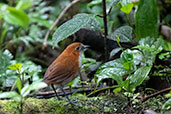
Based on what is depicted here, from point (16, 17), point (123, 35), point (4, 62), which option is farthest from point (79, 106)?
point (16, 17)

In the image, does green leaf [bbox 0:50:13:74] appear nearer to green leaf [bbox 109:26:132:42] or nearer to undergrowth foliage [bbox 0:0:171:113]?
undergrowth foliage [bbox 0:0:171:113]

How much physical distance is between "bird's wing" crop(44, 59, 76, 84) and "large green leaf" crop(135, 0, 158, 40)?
1.01 meters

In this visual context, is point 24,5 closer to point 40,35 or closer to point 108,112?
point 40,35

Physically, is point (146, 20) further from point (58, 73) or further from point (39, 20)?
point (39, 20)

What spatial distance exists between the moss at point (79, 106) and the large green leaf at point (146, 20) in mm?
869

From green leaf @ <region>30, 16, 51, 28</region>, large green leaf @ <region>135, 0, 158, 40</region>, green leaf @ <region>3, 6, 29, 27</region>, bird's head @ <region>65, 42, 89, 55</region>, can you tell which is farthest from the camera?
green leaf @ <region>30, 16, 51, 28</region>

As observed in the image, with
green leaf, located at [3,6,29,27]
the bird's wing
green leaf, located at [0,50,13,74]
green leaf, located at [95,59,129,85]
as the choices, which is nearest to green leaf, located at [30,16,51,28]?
green leaf, located at [3,6,29,27]

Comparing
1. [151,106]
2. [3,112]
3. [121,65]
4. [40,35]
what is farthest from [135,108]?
[40,35]

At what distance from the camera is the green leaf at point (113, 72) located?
8.85 ft

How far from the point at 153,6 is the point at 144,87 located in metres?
1.01

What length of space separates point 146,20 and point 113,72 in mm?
1089

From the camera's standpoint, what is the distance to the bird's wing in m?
3.02

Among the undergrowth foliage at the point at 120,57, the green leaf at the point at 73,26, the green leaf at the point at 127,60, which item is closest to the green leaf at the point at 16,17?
the undergrowth foliage at the point at 120,57

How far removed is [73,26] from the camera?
9.32 ft
